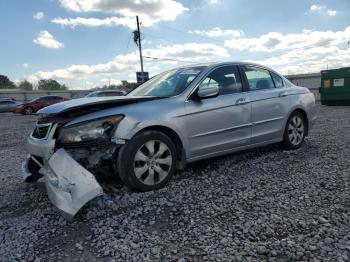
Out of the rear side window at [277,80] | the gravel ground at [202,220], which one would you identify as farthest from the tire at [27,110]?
the rear side window at [277,80]

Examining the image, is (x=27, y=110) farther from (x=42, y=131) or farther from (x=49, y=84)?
(x=49, y=84)

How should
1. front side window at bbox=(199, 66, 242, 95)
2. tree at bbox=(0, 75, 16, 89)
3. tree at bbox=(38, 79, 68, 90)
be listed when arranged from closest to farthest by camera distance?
front side window at bbox=(199, 66, 242, 95) → tree at bbox=(38, 79, 68, 90) → tree at bbox=(0, 75, 16, 89)

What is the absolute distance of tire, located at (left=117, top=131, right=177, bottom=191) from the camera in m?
4.15

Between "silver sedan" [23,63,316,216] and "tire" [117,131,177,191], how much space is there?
1 cm

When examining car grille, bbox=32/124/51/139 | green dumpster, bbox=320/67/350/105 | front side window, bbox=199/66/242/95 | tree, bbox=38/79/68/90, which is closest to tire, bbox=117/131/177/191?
car grille, bbox=32/124/51/139

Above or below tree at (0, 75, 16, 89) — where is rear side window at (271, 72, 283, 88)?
below

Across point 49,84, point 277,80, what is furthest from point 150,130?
point 49,84

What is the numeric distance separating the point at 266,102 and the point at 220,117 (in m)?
1.12

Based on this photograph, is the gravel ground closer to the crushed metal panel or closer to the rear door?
the crushed metal panel

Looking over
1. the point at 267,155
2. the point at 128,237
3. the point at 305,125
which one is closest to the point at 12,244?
the point at 128,237

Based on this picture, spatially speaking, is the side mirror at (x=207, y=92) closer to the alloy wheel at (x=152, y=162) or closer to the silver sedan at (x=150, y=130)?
the silver sedan at (x=150, y=130)

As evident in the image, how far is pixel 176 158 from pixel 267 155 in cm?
204

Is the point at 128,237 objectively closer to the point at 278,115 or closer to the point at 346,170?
the point at 346,170

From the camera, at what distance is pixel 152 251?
2986 millimetres
